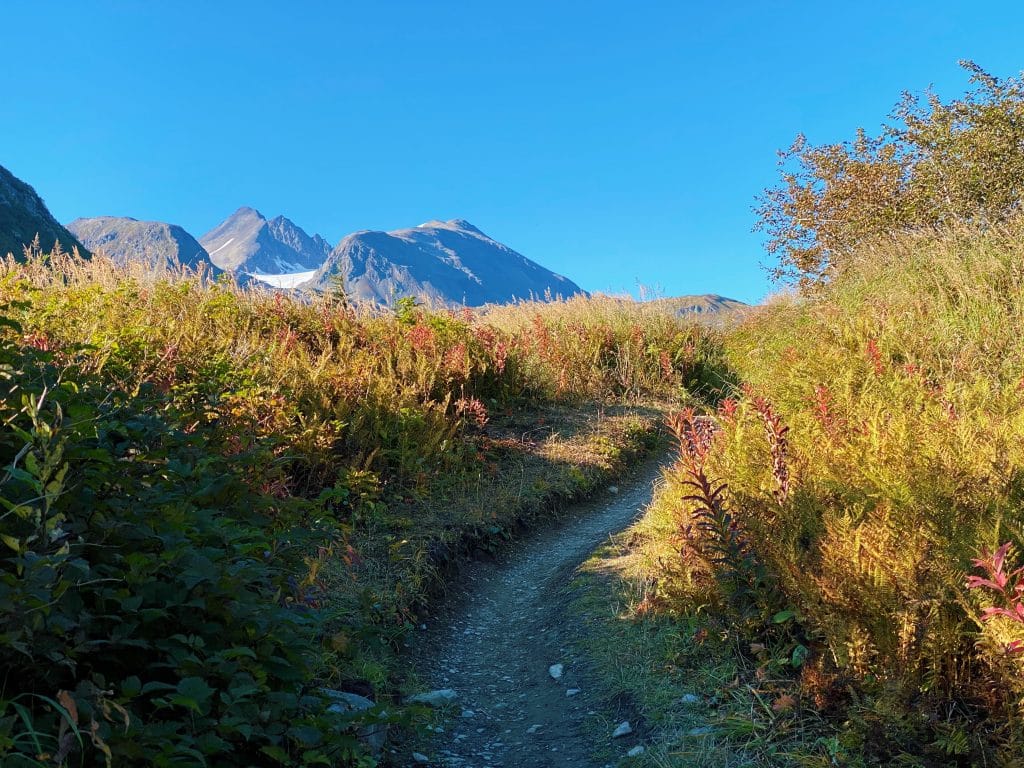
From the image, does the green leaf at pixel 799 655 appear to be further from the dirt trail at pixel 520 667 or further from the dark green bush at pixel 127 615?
the dark green bush at pixel 127 615

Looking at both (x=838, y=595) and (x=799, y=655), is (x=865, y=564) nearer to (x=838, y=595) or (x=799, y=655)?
(x=838, y=595)

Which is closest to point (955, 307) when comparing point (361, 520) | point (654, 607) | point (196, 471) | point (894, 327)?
point (894, 327)

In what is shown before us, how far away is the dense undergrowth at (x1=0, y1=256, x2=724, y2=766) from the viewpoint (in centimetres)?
178

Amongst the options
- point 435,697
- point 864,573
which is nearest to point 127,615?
point 435,697

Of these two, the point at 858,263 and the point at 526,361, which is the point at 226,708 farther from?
the point at 858,263

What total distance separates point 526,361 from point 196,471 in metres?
9.06

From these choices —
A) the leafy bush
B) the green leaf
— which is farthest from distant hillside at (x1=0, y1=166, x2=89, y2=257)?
the green leaf

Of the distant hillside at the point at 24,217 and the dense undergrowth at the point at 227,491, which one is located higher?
the distant hillside at the point at 24,217

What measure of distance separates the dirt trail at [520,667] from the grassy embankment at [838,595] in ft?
0.83

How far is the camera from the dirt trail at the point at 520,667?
347 cm

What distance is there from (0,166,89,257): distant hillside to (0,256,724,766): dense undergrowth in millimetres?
65160

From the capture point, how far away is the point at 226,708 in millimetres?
2045

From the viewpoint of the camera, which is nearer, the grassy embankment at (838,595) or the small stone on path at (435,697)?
the grassy embankment at (838,595)

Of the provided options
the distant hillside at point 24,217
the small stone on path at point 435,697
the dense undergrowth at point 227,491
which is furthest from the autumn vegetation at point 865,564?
the distant hillside at point 24,217
